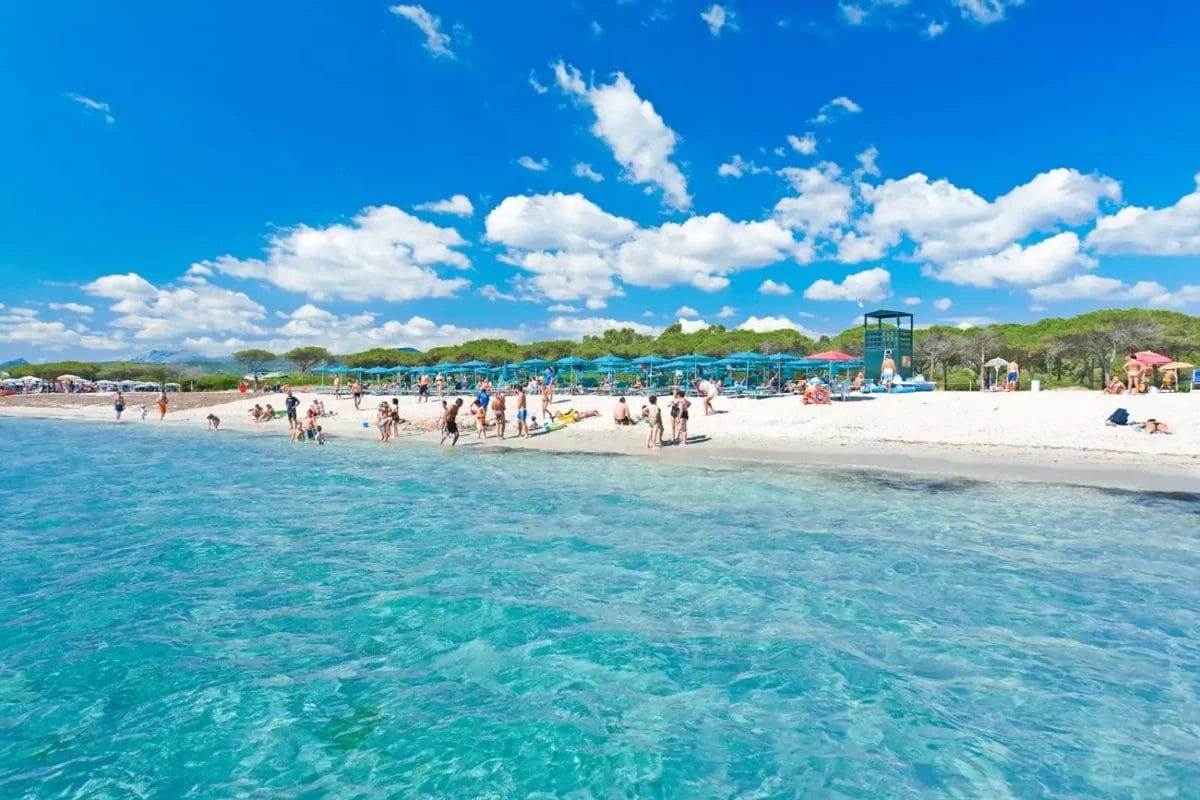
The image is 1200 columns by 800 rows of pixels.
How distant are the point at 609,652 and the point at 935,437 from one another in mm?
14574

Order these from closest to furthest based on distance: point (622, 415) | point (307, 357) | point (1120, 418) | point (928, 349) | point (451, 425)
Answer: point (1120, 418), point (451, 425), point (622, 415), point (928, 349), point (307, 357)

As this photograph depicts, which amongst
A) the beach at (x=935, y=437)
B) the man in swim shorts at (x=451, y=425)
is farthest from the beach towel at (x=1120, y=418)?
the man in swim shorts at (x=451, y=425)

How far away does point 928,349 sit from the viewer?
4003cm

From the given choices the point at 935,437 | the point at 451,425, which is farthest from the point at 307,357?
the point at 935,437

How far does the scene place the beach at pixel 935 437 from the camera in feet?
42.3

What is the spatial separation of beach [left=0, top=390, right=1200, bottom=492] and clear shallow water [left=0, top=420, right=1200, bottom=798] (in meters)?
2.93

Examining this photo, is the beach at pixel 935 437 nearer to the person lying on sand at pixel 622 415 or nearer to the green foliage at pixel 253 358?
the person lying on sand at pixel 622 415

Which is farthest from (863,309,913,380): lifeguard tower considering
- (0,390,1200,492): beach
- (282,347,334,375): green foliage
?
(282,347,334,375): green foliage

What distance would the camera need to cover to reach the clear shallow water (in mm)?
3594

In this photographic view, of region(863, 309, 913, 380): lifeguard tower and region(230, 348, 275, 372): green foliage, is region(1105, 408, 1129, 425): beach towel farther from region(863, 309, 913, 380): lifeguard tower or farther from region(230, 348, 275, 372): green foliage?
region(230, 348, 275, 372): green foliage

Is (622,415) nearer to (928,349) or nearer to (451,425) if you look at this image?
(451,425)

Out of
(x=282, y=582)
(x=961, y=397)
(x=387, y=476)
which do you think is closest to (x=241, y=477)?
(x=387, y=476)

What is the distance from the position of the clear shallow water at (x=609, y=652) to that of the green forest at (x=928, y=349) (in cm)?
3219

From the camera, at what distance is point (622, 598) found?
622 cm
